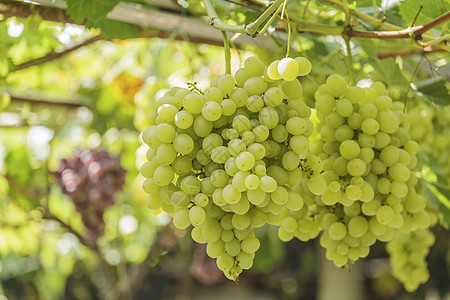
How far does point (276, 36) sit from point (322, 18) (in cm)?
13

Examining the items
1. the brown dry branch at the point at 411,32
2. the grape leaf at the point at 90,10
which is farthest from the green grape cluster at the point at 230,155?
the grape leaf at the point at 90,10

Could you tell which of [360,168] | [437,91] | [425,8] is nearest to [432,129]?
[437,91]

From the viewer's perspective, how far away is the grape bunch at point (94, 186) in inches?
46.8

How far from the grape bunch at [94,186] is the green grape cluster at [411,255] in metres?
0.67

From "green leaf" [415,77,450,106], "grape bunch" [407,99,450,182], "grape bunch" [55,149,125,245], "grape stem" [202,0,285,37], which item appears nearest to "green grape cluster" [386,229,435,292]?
"grape bunch" [407,99,450,182]

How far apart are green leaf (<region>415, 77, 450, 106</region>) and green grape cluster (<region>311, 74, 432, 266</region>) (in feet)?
0.54

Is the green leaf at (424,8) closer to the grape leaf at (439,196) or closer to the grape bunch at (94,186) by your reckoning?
the grape leaf at (439,196)

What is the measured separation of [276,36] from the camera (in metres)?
0.74

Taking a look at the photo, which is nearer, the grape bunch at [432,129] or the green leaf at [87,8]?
the green leaf at [87,8]

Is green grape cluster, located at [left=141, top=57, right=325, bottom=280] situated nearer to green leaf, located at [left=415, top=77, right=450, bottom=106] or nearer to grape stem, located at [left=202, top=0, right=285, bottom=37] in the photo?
grape stem, located at [left=202, top=0, right=285, bottom=37]

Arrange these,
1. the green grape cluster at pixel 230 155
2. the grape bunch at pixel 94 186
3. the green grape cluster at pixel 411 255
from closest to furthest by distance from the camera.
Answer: the green grape cluster at pixel 230 155
the green grape cluster at pixel 411 255
the grape bunch at pixel 94 186

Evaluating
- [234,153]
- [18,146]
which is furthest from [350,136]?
[18,146]

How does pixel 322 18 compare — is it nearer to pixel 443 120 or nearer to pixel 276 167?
pixel 443 120

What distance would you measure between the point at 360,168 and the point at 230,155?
16 centimetres
